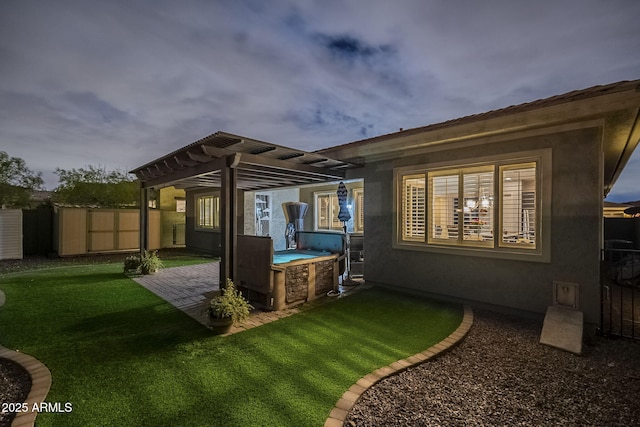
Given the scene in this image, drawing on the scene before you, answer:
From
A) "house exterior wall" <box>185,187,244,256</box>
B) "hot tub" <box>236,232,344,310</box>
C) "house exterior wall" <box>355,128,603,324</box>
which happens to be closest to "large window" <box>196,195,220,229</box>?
"house exterior wall" <box>185,187,244,256</box>

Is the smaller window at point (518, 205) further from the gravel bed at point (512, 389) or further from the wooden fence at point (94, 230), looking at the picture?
the wooden fence at point (94, 230)

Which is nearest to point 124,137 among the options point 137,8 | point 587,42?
point 137,8

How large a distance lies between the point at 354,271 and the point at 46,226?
530 inches

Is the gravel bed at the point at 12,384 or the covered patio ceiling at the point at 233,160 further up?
the covered patio ceiling at the point at 233,160

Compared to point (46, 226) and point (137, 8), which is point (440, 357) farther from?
point (46, 226)

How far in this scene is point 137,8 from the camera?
6023 mm

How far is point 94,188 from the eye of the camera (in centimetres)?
1536

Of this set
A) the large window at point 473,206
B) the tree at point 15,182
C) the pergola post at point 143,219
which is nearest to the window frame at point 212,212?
the pergola post at point 143,219

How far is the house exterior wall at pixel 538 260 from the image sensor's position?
14.1 ft

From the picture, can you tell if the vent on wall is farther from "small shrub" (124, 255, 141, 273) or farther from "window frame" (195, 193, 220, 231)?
"window frame" (195, 193, 220, 231)

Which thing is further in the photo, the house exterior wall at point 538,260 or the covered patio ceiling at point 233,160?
the covered patio ceiling at point 233,160

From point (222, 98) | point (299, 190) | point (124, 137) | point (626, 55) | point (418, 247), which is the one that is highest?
point (626, 55)

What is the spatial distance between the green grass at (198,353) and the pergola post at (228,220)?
107cm

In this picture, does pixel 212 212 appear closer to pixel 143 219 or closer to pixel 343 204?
pixel 143 219
